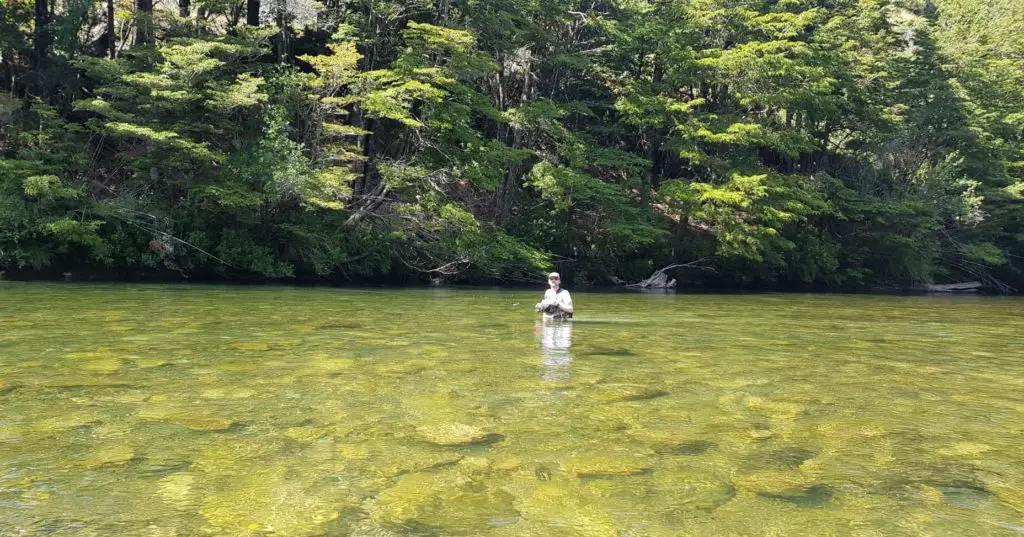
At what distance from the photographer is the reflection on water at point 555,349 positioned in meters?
8.24

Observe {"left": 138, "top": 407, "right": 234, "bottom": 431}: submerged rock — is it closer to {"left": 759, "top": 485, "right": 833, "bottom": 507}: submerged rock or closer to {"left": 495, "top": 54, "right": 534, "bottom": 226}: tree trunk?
{"left": 759, "top": 485, "right": 833, "bottom": 507}: submerged rock

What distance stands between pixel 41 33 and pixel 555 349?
23075mm

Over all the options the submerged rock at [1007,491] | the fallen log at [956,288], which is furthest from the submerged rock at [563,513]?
the fallen log at [956,288]

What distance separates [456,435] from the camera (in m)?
5.51

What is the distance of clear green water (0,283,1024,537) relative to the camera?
13.0 feet

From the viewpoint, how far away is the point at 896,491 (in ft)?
14.8

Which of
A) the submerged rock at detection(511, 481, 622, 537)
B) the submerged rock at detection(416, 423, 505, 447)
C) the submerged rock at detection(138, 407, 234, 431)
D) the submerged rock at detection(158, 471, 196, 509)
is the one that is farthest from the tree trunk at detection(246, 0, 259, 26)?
the submerged rock at detection(511, 481, 622, 537)

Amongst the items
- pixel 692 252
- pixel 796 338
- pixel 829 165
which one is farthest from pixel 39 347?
pixel 829 165

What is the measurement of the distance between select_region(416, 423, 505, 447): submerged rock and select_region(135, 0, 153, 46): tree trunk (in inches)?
888

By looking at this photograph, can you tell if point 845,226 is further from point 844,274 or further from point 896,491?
point 896,491

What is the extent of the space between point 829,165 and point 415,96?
972 inches

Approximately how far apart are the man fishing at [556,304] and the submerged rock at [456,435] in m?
7.73

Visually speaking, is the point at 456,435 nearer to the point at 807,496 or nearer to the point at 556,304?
the point at 807,496

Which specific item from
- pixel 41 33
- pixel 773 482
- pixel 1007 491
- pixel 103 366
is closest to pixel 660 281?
pixel 41 33
